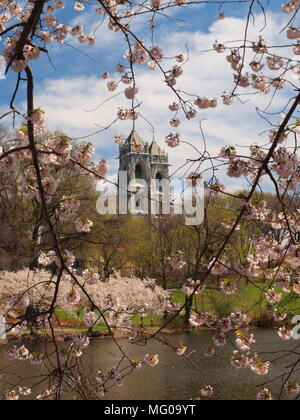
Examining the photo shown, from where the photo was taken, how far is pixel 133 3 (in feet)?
11.4

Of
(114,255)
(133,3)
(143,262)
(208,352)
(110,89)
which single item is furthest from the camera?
(143,262)

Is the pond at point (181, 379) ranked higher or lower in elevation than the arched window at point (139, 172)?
lower

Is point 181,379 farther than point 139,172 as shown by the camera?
No

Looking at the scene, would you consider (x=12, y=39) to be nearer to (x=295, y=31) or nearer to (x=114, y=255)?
(x=295, y=31)

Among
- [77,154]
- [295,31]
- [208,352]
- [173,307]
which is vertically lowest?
[208,352]

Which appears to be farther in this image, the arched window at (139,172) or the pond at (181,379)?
the arched window at (139,172)

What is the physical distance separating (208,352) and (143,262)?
23.8m

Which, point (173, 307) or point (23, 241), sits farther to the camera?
point (23, 241)

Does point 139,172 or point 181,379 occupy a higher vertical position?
point 139,172

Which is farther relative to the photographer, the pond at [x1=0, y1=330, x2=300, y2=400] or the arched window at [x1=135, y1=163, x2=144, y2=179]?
the arched window at [x1=135, y1=163, x2=144, y2=179]

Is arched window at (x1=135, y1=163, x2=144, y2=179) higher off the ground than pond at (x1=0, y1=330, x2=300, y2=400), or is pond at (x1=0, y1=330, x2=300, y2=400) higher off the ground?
arched window at (x1=135, y1=163, x2=144, y2=179)
